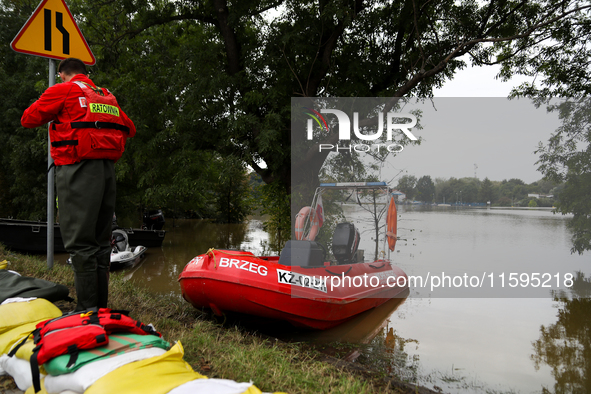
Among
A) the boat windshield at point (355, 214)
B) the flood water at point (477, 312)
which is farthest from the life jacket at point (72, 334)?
the boat windshield at point (355, 214)

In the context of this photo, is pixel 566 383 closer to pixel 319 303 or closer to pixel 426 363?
pixel 426 363

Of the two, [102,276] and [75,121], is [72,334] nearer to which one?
[102,276]

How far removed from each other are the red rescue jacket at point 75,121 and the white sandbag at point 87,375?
53.6 inches

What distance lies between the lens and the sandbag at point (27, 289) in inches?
105

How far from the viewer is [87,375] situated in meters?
1.60

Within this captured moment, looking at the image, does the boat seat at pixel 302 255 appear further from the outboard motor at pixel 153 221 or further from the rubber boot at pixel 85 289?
the outboard motor at pixel 153 221

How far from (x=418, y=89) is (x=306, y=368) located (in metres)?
7.56

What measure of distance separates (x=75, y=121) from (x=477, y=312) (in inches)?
223

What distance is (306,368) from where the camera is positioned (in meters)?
2.68

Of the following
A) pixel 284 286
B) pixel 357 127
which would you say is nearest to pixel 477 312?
pixel 284 286

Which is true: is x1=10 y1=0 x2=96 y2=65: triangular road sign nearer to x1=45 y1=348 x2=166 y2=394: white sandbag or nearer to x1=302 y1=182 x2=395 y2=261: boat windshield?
x1=45 y1=348 x2=166 y2=394: white sandbag

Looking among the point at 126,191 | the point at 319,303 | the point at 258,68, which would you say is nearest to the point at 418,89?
the point at 258,68

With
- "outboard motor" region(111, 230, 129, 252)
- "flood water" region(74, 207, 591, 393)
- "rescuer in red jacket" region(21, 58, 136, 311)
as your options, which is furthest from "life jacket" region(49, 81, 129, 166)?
"outboard motor" region(111, 230, 129, 252)

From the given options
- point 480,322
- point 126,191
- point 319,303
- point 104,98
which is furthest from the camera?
point 126,191
